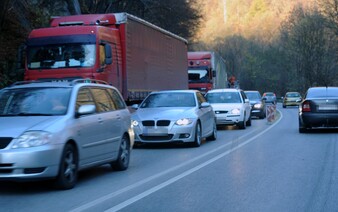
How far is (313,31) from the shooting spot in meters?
67.2

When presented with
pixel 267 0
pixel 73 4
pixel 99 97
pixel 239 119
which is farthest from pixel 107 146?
pixel 267 0

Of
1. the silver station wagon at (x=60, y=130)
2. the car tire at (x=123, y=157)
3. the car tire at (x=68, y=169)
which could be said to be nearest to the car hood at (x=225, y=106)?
the car tire at (x=123, y=157)

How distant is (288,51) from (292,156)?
65.6m

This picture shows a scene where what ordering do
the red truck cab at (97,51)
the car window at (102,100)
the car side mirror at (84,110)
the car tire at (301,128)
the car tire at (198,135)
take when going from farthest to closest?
the car tire at (301,128), the red truck cab at (97,51), the car tire at (198,135), the car window at (102,100), the car side mirror at (84,110)

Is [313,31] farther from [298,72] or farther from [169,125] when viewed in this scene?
[169,125]

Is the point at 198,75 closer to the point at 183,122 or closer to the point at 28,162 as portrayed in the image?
the point at 183,122

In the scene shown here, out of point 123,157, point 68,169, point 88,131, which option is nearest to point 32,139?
point 68,169

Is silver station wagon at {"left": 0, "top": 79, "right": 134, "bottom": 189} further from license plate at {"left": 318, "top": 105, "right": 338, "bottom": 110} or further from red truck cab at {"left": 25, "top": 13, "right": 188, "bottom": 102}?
license plate at {"left": 318, "top": 105, "right": 338, "bottom": 110}

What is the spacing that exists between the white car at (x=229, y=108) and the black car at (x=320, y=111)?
313 cm

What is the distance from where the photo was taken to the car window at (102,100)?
10.0 meters

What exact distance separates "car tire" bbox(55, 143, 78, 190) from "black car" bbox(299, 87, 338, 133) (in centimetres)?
1099

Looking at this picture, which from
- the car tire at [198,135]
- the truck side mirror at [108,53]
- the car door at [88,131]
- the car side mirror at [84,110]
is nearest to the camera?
the car side mirror at [84,110]

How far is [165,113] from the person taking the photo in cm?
1477

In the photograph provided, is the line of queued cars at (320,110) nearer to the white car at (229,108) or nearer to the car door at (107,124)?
the white car at (229,108)
